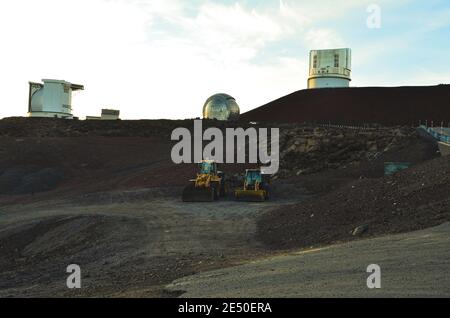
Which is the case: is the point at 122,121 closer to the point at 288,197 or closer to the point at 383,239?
the point at 288,197

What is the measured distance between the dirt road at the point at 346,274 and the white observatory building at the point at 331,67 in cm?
5640

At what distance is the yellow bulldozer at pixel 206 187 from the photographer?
26.2 metres

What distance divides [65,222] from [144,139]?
1353 inches

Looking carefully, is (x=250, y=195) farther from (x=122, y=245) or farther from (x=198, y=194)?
(x=122, y=245)

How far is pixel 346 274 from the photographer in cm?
888

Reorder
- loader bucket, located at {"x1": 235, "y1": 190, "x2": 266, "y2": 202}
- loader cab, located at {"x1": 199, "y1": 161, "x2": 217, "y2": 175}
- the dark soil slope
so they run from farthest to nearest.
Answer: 1. loader cab, located at {"x1": 199, "y1": 161, "x2": 217, "y2": 175}
2. loader bucket, located at {"x1": 235, "y1": 190, "x2": 266, "y2": 202}
3. the dark soil slope

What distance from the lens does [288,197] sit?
27.6m

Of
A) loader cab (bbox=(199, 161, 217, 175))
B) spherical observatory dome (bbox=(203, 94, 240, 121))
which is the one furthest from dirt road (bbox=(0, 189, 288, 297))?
spherical observatory dome (bbox=(203, 94, 240, 121))

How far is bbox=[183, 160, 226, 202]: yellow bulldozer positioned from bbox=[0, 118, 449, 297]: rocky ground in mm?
795

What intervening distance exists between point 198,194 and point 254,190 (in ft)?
9.29

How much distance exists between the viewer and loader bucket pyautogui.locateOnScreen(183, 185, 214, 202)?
85.8 ft

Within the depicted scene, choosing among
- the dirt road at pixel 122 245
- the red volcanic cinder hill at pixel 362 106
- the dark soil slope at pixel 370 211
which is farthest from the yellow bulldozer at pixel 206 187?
the red volcanic cinder hill at pixel 362 106

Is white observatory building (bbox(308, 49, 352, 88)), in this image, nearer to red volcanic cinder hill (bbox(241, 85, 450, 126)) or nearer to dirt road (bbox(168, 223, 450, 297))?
red volcanic cinder hill (bbox(241, 85, 450, 126))

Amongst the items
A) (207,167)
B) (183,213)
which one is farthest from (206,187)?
(183,213)
